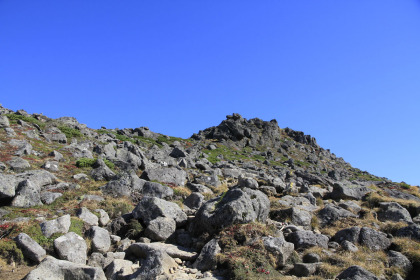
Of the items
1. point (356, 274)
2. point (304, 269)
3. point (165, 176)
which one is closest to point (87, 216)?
point (165, 176)

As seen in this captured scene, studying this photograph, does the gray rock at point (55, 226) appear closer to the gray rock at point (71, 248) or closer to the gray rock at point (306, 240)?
the gray rock at point (71, 248)

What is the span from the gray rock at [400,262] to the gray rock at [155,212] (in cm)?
992

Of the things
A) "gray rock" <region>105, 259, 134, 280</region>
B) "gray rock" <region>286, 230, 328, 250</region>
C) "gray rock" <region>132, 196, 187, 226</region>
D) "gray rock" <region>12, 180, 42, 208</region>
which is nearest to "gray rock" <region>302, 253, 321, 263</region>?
"gray rock" <region>286, 230, 328, 250</region>

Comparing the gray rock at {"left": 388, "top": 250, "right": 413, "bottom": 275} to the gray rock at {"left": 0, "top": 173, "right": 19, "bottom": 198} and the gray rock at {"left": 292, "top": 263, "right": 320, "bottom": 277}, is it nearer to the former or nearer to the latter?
the gray rock at {"left": 292, "top": 263, "right": 320, "bottom": 277}

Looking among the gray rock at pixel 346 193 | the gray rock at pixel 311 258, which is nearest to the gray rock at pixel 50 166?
the gray rock at pixel 311 258

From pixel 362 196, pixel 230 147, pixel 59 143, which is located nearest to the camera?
pixel 362 196

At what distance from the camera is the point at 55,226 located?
13.7m

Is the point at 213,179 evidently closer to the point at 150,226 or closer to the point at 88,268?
the point at 150,226

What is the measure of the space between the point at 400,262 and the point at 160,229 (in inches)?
428

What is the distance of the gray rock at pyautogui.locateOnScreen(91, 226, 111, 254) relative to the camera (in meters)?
13.7

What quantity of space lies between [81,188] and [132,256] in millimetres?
9385

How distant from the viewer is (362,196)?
2569cm

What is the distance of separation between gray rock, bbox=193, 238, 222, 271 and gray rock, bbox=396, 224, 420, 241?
10.1m

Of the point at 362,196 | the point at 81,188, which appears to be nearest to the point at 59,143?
the point at 81,188
